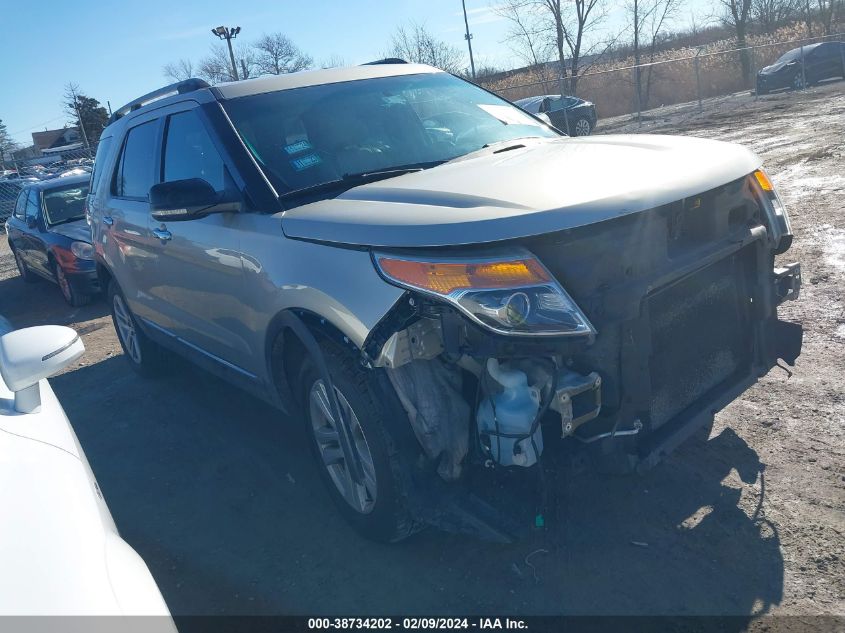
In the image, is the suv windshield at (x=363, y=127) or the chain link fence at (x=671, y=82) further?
the chain link fence at (x=671, y=82)

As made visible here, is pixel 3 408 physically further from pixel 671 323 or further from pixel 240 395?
pixel 240 395

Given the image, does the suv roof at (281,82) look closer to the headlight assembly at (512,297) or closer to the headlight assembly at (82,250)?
the headlight assembly at (512,297)

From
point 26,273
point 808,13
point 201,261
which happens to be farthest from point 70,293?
point 808,13

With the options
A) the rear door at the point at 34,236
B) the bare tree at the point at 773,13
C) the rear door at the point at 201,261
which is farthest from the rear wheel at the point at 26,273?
the bare tree at the point at 773,13

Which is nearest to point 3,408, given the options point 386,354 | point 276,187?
point 386,354

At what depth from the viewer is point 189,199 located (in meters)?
3.47

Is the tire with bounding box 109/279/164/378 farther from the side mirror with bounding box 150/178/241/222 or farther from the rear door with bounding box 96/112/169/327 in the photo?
the side mirror with bounding box 150/178/241/222

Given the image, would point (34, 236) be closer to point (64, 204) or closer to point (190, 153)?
A: point (64, 204)

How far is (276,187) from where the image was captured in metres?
3.50

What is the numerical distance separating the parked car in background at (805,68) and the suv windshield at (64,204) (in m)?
23.6

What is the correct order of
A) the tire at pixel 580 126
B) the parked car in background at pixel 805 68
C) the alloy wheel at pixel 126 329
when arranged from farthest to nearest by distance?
the parked car in background at pixel 805 68
the tire at pixel 580 126
the alloy wheel at pixel 126 329

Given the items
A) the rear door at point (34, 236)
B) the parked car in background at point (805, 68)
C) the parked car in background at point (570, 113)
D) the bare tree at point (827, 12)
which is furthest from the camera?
the bare tree at point (827, 12)

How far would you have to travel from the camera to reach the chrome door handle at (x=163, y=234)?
14.5 feet

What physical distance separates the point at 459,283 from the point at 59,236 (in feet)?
29.8
